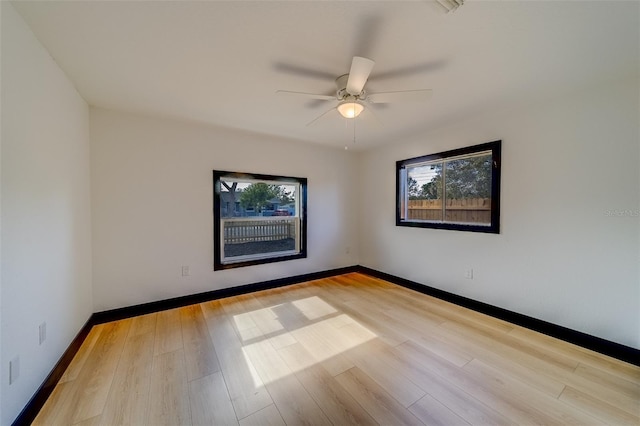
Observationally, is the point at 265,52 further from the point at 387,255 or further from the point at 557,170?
the point at 387,255

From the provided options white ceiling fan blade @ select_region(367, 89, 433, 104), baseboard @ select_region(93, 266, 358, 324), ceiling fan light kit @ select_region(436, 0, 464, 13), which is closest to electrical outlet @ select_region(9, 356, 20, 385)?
baseboard @ select_region(93, 266, 358, 324)

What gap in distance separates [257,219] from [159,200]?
1322 millimetres

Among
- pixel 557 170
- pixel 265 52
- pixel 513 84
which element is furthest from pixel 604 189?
pixel 265 52

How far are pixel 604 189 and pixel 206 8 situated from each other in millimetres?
3292

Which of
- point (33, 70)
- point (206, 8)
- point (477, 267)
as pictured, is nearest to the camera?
point (206, 8)

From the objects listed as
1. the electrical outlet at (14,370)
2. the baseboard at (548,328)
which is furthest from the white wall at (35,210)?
the baseboard at (548,328)

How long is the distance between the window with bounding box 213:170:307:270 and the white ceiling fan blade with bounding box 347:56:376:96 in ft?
6.95

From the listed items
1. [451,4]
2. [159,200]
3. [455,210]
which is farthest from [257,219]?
[451,4]

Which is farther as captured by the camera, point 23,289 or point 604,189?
point 604,189

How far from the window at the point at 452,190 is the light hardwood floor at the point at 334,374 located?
1194 millimetres

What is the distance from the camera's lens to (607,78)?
196 centimetres

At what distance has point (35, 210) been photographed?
4.95ft

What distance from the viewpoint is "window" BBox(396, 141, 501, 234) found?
109 inches

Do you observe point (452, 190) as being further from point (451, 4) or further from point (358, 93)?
point (451, 4)
